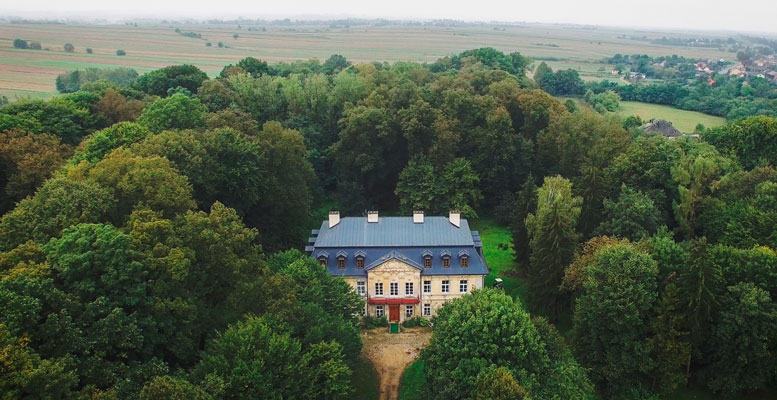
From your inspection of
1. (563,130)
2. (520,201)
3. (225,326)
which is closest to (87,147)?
(225,326)

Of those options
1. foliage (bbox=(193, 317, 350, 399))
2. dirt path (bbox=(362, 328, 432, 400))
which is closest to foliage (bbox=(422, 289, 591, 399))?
foliage (bbox=(193, 317, 350, 399))

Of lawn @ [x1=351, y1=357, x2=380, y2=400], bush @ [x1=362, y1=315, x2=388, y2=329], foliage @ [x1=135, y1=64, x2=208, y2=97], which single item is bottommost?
lawn @ [x1=351, y1=357, x2=380, y2=400]

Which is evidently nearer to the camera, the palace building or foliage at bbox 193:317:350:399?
foliage at bbox 193:317:350:399

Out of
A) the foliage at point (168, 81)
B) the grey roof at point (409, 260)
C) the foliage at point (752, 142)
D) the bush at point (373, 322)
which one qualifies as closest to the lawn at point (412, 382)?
the bush at point (373, 322)

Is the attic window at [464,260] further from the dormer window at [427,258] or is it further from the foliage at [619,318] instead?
the foliage at [619,318]

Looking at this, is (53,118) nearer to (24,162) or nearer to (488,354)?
(24,162)

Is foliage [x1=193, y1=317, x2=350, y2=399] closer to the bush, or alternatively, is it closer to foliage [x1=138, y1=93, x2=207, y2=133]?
the bush
